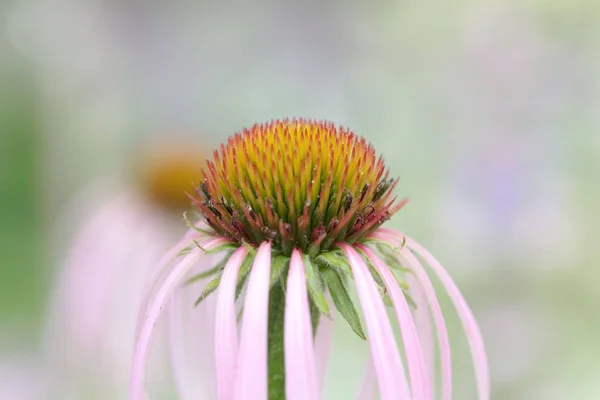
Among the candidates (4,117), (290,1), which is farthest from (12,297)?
(290,1)

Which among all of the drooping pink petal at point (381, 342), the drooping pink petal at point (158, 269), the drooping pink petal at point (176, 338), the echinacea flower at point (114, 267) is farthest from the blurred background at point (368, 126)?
the drooping pink petal at point (381, 342)

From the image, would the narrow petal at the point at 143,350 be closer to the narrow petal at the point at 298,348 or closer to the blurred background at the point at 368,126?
the narrow petal at the point at 298,348

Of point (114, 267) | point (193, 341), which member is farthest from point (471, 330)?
point (114, 267)

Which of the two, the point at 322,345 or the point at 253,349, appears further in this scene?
the point at 322,345

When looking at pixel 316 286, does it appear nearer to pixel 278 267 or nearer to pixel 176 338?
pixel 278 267

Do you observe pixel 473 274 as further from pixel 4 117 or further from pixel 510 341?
pixel 4 117

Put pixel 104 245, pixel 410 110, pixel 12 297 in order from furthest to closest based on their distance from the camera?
pixel 12 297, pixel 410 110, pixel 104 245

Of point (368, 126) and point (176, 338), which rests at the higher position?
point (368, 126)
